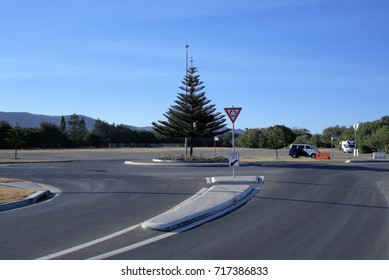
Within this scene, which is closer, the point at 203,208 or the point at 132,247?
the point at 132,247

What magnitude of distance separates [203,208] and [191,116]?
2660 cm

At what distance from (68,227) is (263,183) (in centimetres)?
1053

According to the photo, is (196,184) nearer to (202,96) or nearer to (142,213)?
(142,213)

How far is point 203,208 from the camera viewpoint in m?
11.4

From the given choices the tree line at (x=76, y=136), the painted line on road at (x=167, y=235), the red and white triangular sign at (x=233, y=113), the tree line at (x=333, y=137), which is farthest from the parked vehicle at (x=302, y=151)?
the tree line at (x=76, y=136)

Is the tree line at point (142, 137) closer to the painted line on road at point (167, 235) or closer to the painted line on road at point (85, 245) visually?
the painted line on road at point (167, 235)

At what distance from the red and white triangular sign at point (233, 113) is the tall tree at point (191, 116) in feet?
59.7

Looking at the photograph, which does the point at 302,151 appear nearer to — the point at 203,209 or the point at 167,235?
the point at 203,209

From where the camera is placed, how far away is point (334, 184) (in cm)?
1872

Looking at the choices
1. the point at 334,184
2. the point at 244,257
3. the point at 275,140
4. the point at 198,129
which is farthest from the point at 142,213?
the point at 275,140

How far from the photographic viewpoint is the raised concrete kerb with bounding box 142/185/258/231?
9586 millimetres

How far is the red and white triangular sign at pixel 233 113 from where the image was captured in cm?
1939

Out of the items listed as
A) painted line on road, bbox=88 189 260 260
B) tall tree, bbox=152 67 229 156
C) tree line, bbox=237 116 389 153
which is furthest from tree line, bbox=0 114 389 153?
painted line on road, bbox=88 189 260 260

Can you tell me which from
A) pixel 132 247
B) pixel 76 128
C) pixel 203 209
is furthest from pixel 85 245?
pixel 76 128
